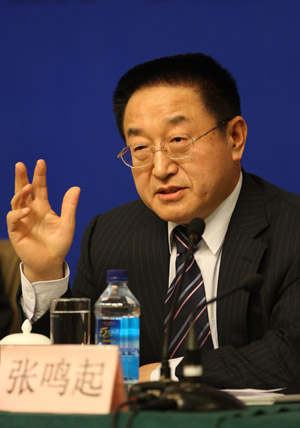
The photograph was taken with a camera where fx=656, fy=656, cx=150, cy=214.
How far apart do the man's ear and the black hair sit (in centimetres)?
2

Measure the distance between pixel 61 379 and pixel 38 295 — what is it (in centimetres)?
76

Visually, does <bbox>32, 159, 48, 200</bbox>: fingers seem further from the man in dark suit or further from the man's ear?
the man's ear

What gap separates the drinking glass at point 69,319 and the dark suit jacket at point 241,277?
29 centimetres

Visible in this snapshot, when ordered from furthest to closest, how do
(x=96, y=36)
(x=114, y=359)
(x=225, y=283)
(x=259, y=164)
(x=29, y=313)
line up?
(x=96, y=36) < (x=259, y=164) < (x=225, y=283) < (x=29, y=313) < (x=114, y=359)

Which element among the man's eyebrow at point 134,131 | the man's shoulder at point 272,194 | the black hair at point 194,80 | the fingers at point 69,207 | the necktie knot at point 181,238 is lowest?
the necktie knot at point 181,238

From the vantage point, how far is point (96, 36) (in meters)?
2.93

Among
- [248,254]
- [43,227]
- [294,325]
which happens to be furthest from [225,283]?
[43,227]

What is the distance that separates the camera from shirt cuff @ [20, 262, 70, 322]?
1.67 m

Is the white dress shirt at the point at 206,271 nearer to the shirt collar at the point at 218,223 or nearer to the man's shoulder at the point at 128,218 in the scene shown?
the shirt collar at the point at 218,223

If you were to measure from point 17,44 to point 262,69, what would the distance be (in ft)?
3.69

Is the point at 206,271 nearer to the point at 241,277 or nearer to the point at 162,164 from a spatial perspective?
the point at 241,277

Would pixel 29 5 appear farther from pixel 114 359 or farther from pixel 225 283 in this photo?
pixel 114 359

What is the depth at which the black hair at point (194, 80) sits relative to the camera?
1.92m

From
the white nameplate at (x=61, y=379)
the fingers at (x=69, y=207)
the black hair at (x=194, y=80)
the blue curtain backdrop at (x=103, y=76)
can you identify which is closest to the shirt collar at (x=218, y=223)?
the black hair at (x=194, y=80)
